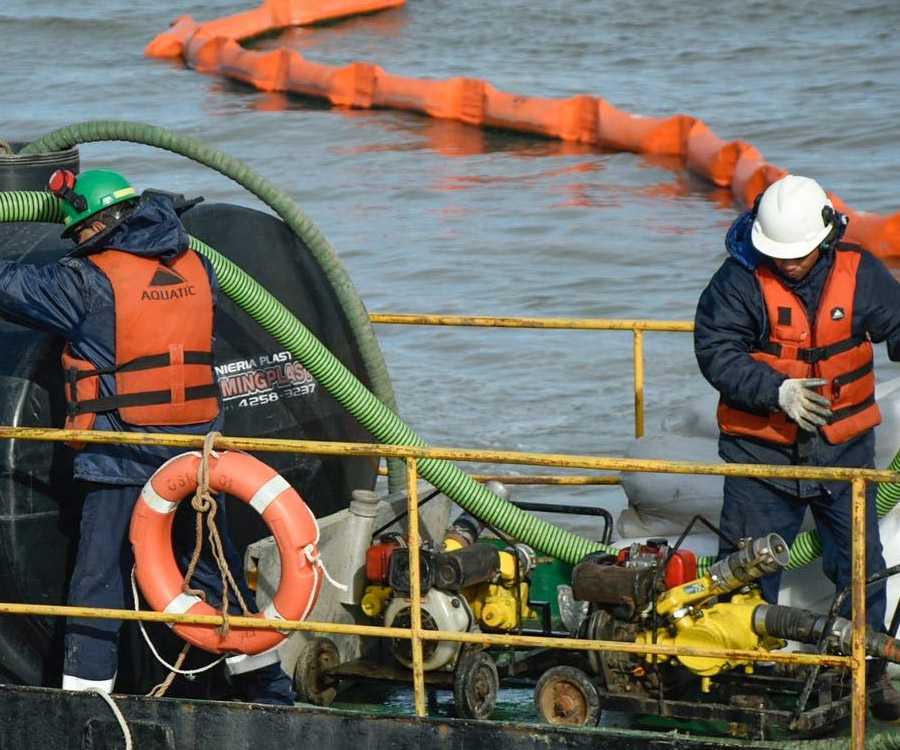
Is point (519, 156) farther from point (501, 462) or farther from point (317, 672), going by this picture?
point (501, 462)

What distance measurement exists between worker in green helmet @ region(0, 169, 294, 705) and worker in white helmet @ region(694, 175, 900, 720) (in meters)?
1.80

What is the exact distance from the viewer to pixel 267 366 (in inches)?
255

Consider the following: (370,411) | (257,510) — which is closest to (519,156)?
(370,411)

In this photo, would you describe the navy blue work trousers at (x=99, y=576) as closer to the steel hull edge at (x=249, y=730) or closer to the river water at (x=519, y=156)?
the steel hull edge at (x=249, y=730)

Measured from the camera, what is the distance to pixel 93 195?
216 inches

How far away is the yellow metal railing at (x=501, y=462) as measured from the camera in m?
4.82

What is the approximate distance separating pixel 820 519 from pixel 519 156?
55.7ft

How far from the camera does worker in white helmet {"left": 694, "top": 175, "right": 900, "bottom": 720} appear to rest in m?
5.55

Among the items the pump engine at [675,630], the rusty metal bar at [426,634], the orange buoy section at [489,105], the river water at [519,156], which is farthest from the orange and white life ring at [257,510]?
the orange buoy section at [489,105]

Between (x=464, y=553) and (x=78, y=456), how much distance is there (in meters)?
1.42

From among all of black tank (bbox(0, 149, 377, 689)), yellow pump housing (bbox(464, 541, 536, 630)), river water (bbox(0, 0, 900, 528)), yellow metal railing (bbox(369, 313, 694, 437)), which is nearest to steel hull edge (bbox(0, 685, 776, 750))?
black tank (bbox(0, 149, 377, 689))

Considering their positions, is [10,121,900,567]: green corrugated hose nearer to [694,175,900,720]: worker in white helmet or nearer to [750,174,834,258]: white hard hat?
[694,175,900,720]: worker in white helmet

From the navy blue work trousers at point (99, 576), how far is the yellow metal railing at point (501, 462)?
231 millimetres

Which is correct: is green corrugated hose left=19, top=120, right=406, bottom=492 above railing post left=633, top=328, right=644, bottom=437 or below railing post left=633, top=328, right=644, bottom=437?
above
